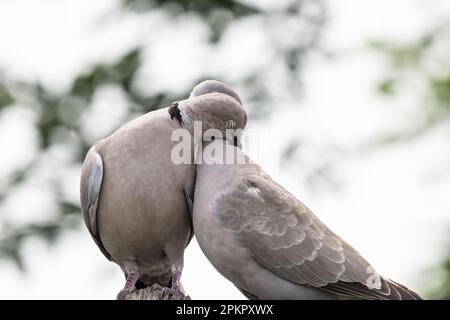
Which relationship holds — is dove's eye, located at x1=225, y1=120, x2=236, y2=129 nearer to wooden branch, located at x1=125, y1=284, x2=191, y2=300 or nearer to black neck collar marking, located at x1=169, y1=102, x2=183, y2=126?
black neck collar marking, located at x1=169, y1=102, x2=183, y2=126

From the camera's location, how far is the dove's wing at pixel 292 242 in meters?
4.11

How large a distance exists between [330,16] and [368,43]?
1.86 m

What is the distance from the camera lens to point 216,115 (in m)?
4.31

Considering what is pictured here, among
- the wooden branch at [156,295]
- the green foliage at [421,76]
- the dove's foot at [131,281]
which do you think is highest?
the green foliage at [421,76]

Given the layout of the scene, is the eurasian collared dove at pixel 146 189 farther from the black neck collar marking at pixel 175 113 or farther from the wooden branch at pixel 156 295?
the wooden branch at pixel 156 295

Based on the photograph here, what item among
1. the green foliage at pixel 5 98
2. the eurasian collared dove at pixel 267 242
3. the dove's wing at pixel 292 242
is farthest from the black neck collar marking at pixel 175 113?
the green foliage at pixel 5 98

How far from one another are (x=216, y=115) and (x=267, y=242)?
568mm

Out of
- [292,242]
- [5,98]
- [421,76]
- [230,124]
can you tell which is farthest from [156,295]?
[5,98]

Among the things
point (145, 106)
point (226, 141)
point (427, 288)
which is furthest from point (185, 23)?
point (226, 141)

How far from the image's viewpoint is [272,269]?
4172 mm

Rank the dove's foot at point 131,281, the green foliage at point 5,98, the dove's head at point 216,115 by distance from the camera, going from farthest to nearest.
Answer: the green foliage at point 5,98 < the dove's foot at point 131,281 < the dove's head at point 216,115

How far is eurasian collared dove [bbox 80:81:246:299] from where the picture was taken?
4496mm

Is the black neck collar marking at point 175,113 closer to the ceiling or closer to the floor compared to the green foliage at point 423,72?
closer to the floor
